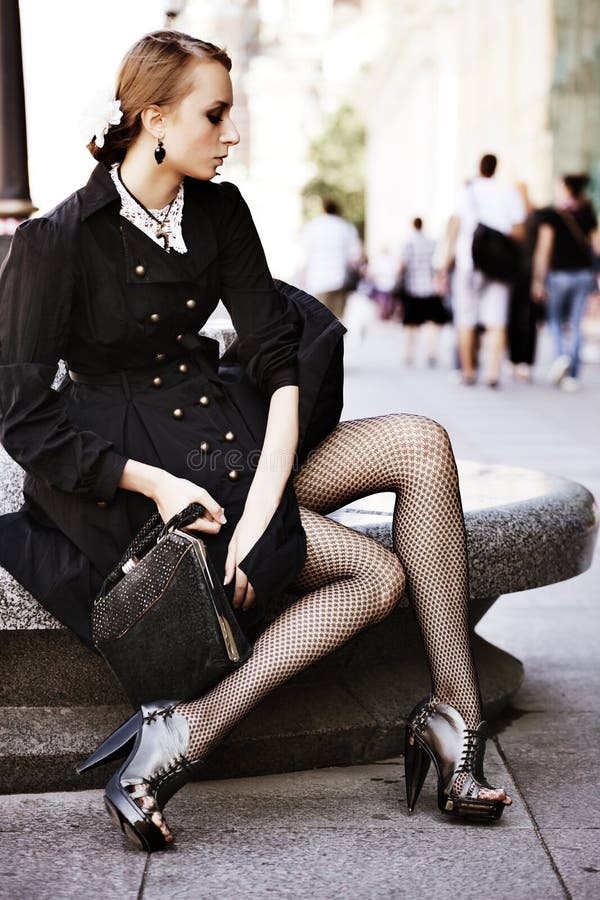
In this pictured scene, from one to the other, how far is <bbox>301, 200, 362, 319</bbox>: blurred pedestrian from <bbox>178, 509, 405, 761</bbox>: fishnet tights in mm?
11450

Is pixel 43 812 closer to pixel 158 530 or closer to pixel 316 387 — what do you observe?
pixel 158 530

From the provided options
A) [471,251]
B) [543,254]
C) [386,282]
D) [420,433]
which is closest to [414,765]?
[420,433]

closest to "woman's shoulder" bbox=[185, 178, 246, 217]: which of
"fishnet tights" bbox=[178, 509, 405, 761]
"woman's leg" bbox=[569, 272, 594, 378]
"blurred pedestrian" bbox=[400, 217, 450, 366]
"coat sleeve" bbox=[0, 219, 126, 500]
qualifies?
"coat sleeve" bbox=[0, 219, 126, 500]

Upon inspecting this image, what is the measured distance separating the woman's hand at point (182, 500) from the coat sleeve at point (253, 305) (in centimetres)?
40

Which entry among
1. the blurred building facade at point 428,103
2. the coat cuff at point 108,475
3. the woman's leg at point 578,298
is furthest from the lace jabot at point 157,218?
the woman's leg at point 578,298

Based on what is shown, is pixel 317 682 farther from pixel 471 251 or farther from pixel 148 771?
pixel 471 251

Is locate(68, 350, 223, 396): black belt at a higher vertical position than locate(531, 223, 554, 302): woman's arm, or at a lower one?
higher

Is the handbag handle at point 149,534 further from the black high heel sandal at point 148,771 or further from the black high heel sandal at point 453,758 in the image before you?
the black high heel sandal at point 453,758

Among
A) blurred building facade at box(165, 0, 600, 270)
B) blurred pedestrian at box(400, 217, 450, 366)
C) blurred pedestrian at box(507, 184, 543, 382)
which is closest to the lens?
blurred pedestrian at box(507, 184, 543, 382)

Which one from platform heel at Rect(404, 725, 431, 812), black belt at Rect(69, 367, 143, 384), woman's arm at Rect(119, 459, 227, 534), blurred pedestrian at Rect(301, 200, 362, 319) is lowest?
blurred pedestrian at Rect(301, 200, 362, 319)

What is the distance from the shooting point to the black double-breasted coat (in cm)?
269

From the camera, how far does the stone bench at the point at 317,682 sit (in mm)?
2990

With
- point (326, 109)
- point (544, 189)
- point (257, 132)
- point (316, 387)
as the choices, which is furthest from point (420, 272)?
point (257, 132)

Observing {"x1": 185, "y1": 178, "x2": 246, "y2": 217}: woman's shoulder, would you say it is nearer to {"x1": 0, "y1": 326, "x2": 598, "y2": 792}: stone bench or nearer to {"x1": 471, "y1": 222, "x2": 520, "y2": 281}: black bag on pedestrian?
{"x1": 0, "y1": 326, "x2": 598, "y2": 792}: stone bench
